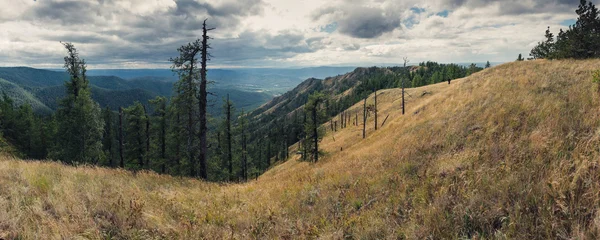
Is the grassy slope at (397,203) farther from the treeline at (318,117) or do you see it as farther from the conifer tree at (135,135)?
the conifer tree at (135,135)

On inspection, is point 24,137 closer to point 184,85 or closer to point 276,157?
point 184,85

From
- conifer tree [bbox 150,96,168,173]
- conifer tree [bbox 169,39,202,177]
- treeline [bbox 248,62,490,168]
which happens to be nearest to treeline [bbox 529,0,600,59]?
treeline [bbox 248,62,490,168]

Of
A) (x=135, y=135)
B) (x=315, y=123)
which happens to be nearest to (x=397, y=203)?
(x=315, y=123)

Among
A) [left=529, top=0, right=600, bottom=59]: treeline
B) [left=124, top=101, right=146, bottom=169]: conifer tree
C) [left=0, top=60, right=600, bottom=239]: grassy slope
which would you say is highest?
[left=529, top=0, right=600, bottom=59]: treeline

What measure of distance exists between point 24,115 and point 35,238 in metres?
76.3

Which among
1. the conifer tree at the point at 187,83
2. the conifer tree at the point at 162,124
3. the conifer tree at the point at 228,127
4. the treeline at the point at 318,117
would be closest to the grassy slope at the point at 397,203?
the conifer tree at the point at 187,83

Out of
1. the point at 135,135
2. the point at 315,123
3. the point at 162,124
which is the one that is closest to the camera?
the point at 162,124

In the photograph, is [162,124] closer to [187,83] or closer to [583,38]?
[187,83]

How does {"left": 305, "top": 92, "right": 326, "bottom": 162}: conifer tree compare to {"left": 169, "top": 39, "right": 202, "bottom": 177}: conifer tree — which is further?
{"left": 305, "top": 92, "right": 326, "bottom": 162}: conifer tree

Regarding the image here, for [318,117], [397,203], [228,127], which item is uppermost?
[397,203]

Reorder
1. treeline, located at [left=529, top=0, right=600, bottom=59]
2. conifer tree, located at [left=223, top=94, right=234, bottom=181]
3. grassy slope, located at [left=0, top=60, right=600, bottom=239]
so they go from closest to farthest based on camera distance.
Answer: grassy slope, located at [left=0, top=60, right=600, bottom=239] < treeline, located at [left=529, top=0, right=600, bottom=59] < conifer tree, located at [left=223, top=94, right=234, bottom=181]

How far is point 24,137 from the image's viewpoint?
5200 centimetres

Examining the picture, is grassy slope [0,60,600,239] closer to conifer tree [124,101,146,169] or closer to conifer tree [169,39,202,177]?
conifer tree [169,39,202,177]

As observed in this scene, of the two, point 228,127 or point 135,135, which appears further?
point 135,135
